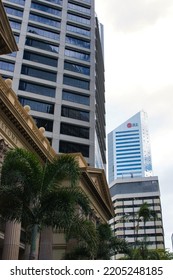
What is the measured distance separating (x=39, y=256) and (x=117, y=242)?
6082 millimetres

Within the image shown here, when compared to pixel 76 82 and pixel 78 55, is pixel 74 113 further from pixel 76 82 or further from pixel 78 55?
pixel 78 55

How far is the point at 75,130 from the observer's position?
55969 millimetres

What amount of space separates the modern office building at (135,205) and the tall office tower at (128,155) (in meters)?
73.2

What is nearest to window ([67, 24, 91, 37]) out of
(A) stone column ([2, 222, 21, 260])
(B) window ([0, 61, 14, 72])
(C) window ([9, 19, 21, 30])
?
(C) window ([9, 19, 21, 30])

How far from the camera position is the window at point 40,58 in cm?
5944

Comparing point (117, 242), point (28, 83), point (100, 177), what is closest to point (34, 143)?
point (117, 242)

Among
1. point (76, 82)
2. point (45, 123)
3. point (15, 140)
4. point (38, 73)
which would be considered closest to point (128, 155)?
point (76, 82)

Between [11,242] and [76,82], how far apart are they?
1702 inches

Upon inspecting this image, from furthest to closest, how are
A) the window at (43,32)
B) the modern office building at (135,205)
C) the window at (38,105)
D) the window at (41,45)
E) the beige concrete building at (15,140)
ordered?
the modern office building at (135,205)
the window at (43,32)
the window at (41,45)
the window at (38,105)
the beige concrete building at (15,140)

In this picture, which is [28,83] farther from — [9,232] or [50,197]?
[50,197]

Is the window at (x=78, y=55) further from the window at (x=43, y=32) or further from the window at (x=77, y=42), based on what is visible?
the window at (x=43, y=32)

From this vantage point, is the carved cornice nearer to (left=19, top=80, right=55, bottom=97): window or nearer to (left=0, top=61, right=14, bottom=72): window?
(left=19, top=80, right=55, bottom=97): window

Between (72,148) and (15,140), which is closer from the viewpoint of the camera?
(15,140)

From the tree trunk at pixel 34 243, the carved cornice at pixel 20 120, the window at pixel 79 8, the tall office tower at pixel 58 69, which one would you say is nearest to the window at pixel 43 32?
the tall office tower at pixel 58 69
